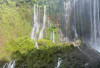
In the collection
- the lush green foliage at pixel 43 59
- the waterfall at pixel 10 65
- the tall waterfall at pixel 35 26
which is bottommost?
the waterfall at pixel 10 65

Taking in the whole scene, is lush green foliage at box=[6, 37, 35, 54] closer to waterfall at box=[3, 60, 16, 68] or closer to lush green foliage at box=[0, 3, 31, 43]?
lush green foliage at box=[0, 3, 31, 43]

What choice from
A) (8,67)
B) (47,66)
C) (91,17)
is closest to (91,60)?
(47,66)

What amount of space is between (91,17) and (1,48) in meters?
11.0

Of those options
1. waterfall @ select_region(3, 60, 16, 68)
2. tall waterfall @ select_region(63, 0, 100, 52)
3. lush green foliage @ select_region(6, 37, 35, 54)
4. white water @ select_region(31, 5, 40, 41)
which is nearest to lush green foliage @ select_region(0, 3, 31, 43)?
white water @ select_region(31, 5, 40, 41)

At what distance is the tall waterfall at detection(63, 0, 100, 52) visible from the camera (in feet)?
53.7

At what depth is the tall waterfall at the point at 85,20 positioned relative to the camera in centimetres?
1638

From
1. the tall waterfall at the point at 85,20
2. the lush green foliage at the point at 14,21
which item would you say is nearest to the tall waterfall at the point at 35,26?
the lush green foliage at the point at 14,21

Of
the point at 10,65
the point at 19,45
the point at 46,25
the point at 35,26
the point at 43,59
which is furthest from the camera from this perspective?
the point at 46,25

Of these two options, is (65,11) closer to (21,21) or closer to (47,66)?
(21,21)

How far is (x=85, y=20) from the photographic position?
1747 centimetres

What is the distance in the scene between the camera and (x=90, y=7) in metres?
17.0

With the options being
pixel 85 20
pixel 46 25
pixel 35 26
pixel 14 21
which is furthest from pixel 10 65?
pixel 85 20

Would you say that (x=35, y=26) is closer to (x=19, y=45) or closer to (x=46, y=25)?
(x=46, y=25)

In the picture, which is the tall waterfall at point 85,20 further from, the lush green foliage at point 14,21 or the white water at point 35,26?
the lush green foliage at point 14,21
